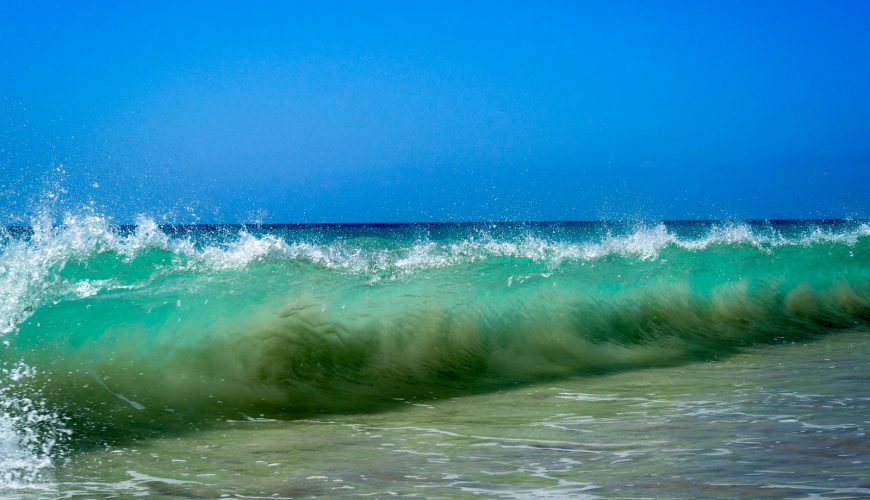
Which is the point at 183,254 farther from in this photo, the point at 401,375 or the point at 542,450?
the point at 542,450

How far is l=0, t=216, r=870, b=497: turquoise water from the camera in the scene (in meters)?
3.91


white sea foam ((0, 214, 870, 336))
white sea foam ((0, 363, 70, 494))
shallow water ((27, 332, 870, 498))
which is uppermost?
white sea foam ((0, 214, 870, 336))

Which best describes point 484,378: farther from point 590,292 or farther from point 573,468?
point 590,292

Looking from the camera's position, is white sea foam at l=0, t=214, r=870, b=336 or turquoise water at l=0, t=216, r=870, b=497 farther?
white sea foam at l=0, t=214, r=870, b=336

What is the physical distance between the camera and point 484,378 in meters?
6.89

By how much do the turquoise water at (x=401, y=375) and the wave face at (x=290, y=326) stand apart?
0.09ft

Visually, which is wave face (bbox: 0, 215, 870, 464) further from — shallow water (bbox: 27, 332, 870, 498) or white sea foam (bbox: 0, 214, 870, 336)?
shallow water (bbox: 27, 332, 870, 498)

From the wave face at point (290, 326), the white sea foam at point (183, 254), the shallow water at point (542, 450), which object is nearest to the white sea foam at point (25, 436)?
the wave face at point (290, 326)

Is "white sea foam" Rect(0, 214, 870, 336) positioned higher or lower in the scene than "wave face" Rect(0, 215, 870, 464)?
higher

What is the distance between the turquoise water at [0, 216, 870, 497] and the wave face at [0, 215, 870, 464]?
3cm

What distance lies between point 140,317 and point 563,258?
20.0 ft

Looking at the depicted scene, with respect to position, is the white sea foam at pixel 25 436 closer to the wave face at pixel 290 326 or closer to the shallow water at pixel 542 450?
the wave face at pixel 290 326

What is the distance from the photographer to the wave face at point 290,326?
5.71 meters

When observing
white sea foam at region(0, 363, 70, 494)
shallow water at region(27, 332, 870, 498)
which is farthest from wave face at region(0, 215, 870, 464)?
shallow water at region(27, 332, 870, 498)
